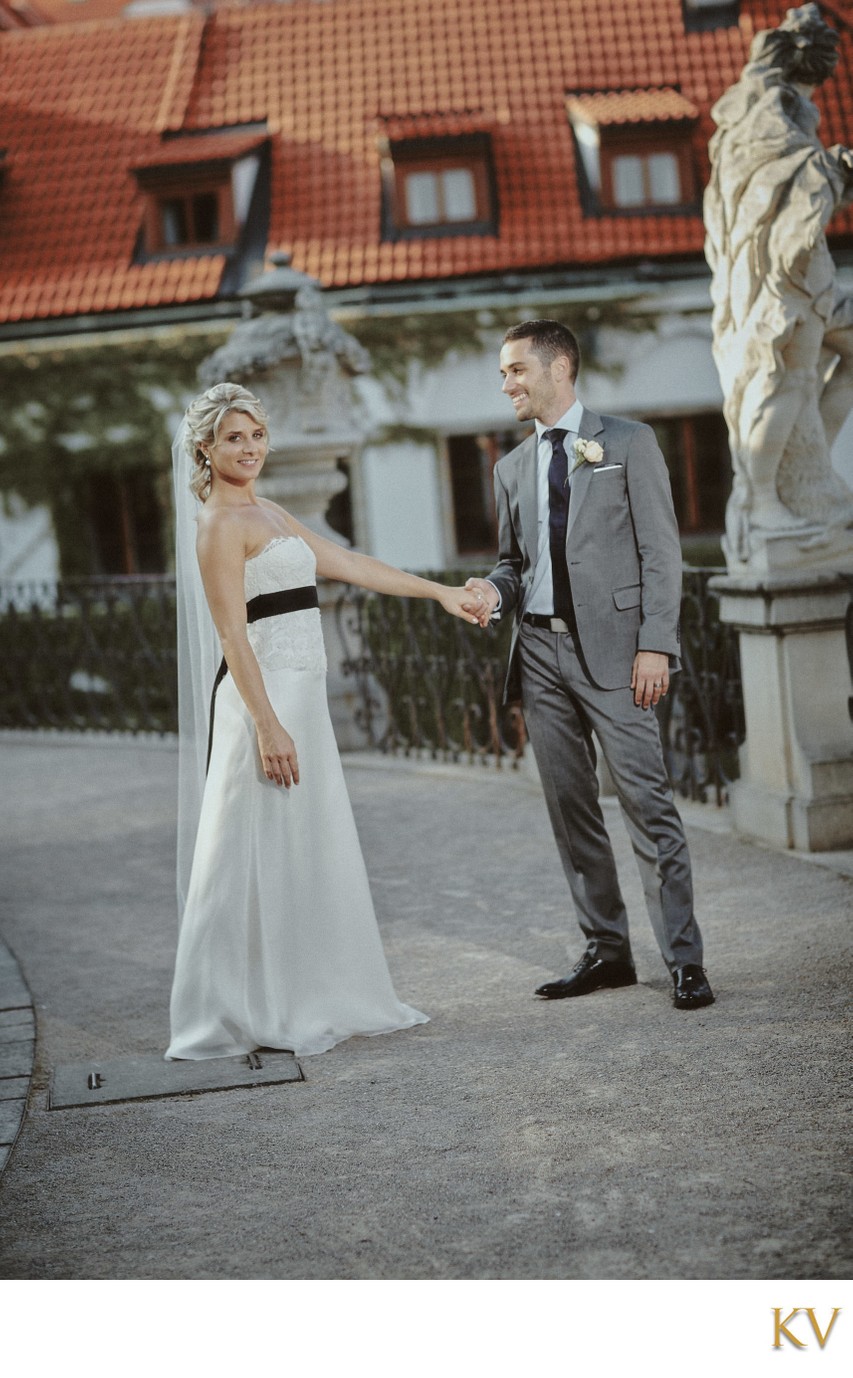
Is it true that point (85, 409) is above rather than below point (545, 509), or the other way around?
above

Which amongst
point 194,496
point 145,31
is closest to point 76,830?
point 194,496

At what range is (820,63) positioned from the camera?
6.87m

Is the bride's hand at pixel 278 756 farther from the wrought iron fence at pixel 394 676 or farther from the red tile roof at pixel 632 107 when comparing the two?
the red tile roof at pixel 632 107

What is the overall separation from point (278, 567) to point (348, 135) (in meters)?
18.3

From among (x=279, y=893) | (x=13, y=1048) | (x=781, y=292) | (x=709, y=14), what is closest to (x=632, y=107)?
(x=709, y=14)

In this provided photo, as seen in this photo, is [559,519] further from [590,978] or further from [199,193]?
[199,193]

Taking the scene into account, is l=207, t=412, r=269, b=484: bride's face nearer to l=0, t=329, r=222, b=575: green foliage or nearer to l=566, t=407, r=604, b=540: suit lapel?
l=566, t=407, r=604, b=540: suit lapel

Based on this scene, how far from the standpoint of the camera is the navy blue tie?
5355mm

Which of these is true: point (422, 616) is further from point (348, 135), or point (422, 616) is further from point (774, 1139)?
point (348, 135)

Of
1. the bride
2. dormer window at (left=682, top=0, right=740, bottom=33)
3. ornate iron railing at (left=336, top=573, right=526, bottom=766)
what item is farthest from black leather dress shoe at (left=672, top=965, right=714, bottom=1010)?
dormer window at (left=682, top=0, right=740, bottom=33)

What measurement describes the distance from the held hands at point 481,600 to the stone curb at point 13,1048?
1.94 m

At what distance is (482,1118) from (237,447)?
6.89 feet

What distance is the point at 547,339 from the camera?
17.3 feet

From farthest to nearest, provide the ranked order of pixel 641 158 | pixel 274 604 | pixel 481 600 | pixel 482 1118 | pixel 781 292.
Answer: pixel 641 158 < pixel 781 292 < pixel 481 600 < pixel 274 604 < pixel 482 1118
